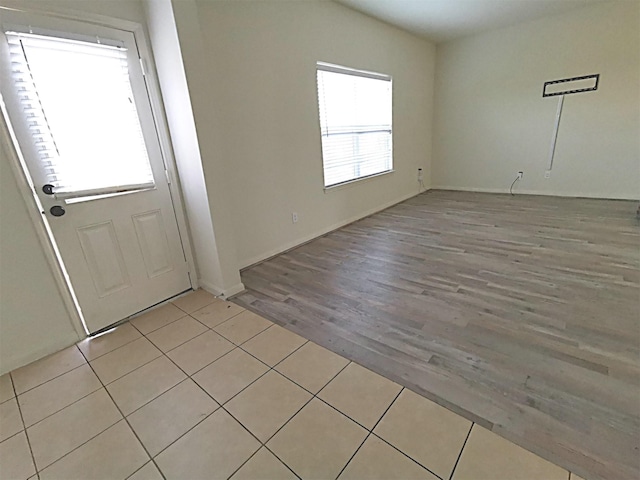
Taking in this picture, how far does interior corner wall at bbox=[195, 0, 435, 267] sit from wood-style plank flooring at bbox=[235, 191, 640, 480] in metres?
0.35

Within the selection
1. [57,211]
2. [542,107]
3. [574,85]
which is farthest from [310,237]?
[574,85]

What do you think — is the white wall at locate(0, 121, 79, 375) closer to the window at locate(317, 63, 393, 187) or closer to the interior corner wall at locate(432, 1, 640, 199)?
the window at locate(317, 63, 393, 187)

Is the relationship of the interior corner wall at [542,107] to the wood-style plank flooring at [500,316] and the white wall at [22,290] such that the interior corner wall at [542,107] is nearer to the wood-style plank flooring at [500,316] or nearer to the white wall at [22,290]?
the wood-style plank flooring at [500,316]

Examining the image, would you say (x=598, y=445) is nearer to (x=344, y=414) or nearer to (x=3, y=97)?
(x=344, y=414)

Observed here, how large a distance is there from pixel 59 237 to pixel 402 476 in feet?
7.90

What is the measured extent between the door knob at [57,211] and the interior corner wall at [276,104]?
0.98 m

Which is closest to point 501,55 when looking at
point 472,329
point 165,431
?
point 472,329

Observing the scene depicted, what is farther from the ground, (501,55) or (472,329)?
(501,55)

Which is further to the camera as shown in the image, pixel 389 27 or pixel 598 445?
pixel 389 27

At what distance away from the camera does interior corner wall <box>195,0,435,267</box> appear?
2.74 meters

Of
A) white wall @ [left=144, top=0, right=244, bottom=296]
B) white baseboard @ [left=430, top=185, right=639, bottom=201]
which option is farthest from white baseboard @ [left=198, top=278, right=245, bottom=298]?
white baseboard @ [left=430, top=185, right=639, bottom=201]

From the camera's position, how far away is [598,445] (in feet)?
4.12

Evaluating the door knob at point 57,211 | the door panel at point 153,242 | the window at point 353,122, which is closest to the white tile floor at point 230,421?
the door panel at point 153,242

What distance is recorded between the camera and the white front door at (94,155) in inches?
71.6
